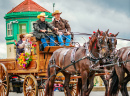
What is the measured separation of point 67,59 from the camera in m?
12.9

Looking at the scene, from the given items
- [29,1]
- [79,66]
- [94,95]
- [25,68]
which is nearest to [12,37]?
[29,1]

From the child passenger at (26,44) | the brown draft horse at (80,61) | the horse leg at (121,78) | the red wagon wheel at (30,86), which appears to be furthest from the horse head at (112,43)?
the child passenger at (26,44)

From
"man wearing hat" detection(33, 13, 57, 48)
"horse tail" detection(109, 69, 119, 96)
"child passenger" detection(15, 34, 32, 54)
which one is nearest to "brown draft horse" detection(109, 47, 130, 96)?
"horse tail" detection(109, 69, 119, 96)

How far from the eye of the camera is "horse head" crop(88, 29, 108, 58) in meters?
11.9

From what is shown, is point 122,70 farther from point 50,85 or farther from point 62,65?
point 50,85

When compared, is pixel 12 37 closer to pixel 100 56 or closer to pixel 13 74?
pixel 13 74

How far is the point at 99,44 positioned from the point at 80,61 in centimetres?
86

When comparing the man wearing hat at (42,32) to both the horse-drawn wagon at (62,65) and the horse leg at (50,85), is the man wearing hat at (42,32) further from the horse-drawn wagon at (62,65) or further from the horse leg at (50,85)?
the horse leg at (50,85)

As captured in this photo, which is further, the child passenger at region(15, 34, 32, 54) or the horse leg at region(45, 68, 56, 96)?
the child passenger at region(15, 34, 32, 54)

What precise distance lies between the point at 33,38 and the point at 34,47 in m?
0.34

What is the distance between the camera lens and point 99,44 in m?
12.0

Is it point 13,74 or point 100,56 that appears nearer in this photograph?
point 100,56

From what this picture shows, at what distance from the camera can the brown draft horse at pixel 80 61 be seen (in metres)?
12.0

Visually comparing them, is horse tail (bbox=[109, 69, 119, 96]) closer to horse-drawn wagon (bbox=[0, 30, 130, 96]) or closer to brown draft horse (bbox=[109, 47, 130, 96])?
brown draft horse (bbox=[109, 47, 130, 96])
